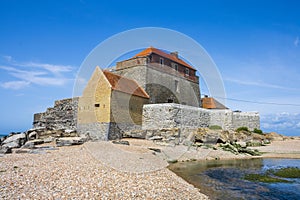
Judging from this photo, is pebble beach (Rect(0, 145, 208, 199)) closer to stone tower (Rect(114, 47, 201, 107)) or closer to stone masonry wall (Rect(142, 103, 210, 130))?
stone masonry wall (Rect(142, 103, 210, 130))

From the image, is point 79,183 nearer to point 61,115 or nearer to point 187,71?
point 61,115

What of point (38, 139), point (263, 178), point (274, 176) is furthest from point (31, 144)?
point (274, 176)

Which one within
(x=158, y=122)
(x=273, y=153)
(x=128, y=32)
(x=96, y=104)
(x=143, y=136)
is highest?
(x=128, y=32)

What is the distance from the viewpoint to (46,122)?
24016 mm

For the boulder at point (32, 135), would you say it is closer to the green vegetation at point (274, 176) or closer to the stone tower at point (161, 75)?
the stone tower at point (161, 75)

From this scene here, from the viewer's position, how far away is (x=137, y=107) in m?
21.5

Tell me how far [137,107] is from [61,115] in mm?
8503

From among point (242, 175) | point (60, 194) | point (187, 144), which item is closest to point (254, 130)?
point (187, 144)

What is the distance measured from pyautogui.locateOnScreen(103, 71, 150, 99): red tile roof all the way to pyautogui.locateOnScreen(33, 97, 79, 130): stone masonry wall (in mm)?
4289

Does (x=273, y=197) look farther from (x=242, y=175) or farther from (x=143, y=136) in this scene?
(x=143, y=136)

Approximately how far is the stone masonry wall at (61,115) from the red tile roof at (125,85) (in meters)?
4.29

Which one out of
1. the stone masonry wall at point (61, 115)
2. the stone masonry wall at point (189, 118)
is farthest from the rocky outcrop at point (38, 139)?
the stone masonry wall at point (189, 118)

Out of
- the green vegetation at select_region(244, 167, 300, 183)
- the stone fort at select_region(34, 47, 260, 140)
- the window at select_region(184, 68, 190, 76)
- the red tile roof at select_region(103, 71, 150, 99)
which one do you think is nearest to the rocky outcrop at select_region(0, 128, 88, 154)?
the stone fort at select_region(34, 47, 260, 140)

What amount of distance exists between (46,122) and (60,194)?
21.3 metres
